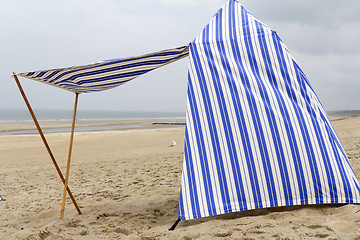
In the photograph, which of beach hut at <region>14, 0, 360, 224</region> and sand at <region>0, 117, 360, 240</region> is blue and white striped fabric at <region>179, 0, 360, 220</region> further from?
sand at <region>0, 117, 360, 240</region>

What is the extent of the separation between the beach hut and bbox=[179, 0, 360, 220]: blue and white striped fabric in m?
0.01

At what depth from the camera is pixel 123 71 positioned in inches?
171

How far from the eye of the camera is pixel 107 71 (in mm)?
4289

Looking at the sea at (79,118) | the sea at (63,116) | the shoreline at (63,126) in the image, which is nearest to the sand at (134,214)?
the shoreline at (63,126)

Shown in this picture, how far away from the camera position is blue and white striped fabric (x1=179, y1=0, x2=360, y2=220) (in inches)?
139

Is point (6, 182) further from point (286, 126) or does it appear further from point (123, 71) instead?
point (286, 126)

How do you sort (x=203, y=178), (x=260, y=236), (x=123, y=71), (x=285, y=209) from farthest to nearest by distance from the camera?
(x=123, y=71) < (x=285, y=209) < (x=203, y=178) < (x=260, y=236)

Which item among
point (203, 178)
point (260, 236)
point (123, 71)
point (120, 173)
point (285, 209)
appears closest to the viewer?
point (260, 236)

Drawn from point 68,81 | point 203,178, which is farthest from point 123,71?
point 203,178

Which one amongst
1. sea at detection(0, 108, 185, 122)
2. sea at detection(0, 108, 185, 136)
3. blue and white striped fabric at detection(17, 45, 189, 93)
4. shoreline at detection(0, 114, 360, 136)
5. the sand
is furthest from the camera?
sea at detection(0, 108, 185, 122)

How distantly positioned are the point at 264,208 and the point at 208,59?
205 centimetres

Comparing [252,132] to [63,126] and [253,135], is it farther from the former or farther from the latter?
[63,126]

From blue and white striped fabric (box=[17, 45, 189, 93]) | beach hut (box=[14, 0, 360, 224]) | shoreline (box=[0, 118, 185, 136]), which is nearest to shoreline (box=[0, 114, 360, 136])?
shoreline (box=[0, 118, 185, 136])

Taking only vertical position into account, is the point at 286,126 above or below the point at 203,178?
above
